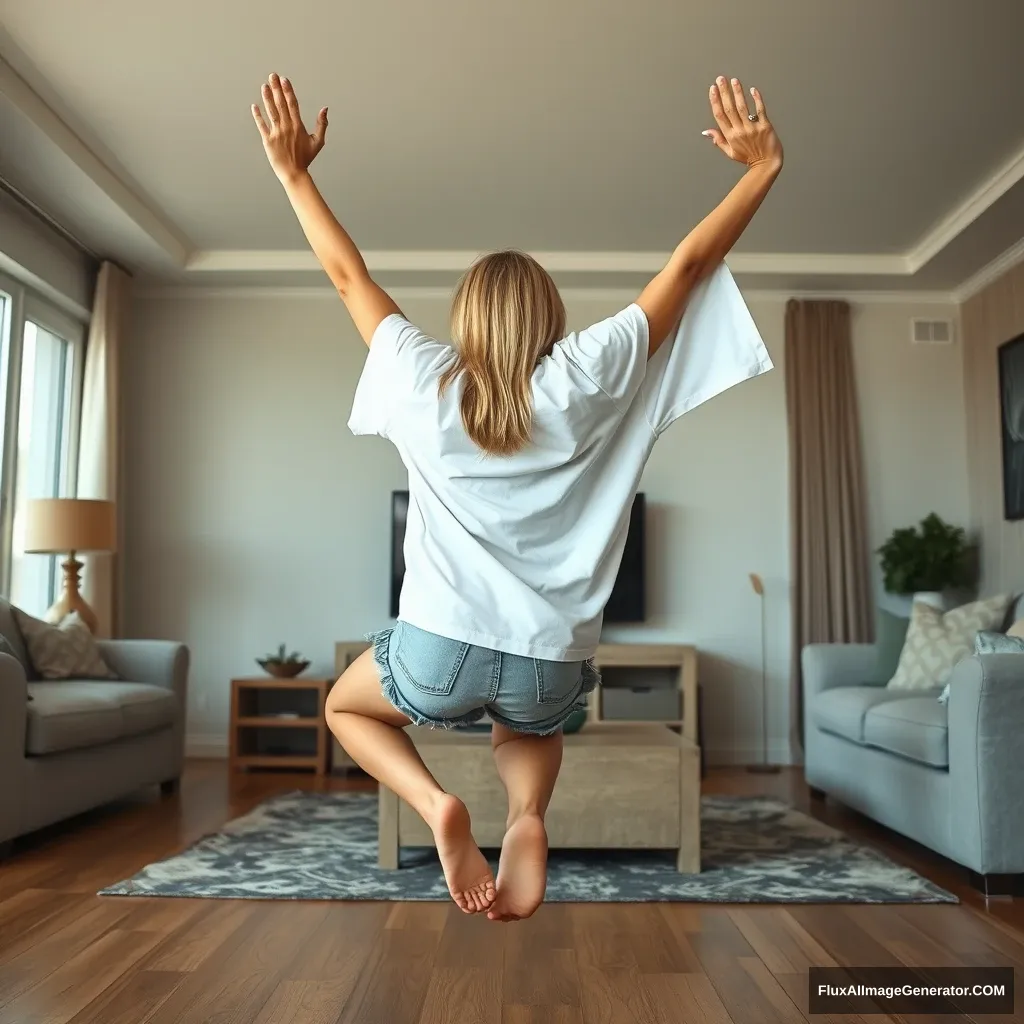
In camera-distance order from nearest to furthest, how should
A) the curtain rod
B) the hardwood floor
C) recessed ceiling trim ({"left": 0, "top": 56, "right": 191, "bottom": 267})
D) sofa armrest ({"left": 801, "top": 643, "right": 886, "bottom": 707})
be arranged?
the hardwood floor → recessed ceiling trim ({"left": 0, "top": 56, "right": 191, "bottom": 267}) → sofa armrest ({"left": 801, "top": 643, "right": 886, "bottom": 707}) → the curtain rod

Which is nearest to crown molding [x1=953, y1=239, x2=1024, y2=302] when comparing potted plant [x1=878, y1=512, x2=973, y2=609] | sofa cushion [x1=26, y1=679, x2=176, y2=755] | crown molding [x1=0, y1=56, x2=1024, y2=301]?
crown molding [x1=0, y1=56, x2=1024, y2=301]

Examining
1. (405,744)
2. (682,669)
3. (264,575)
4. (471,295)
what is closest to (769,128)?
(471,295)

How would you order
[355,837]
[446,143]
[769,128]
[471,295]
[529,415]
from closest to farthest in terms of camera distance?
1. [529,415]
2. [471,295]
3. [769,128]
4. [355,837]
5. [446,143]

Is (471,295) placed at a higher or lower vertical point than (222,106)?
lower

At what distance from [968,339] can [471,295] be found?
5.64m

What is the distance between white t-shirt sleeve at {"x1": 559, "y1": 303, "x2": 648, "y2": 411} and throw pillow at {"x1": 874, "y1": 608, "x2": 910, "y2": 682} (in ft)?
11.9

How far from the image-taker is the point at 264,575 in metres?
6.58

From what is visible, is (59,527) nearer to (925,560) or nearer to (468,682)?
(468,682)

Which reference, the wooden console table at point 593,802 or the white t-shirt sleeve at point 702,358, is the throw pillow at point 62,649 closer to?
the wooden console table at point 593,802

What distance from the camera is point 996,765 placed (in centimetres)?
320

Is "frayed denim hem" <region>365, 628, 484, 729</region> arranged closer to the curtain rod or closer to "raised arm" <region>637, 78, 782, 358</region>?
"raised arm" <region>637, 78, 782, 358</region>

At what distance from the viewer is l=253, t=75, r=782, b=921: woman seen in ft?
5.17

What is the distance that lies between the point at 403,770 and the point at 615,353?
0.71 metres

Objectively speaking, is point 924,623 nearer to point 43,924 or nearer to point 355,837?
point 355,837
